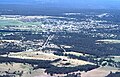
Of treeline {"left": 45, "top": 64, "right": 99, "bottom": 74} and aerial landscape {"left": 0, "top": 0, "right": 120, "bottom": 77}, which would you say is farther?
aerial landscape {"left": 0, "top": 0, "right": 120, "bottom": 77}

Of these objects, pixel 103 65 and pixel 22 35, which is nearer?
pixel 103 65

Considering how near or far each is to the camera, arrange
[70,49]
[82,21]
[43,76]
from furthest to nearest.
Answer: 1. [82,21]
2. [70,49]
3. [43,76]

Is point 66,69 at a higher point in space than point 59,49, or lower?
higher

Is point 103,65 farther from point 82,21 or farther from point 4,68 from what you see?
point 82,21

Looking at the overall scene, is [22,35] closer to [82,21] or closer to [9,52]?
[9,52]

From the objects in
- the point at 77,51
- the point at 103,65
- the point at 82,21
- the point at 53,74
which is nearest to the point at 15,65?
the point at 53,74

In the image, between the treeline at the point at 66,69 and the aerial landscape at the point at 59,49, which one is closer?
the treeline at the point at 66,69

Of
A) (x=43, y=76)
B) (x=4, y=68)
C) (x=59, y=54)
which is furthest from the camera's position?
(x=59, y=54)

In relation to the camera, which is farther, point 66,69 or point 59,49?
point 59,49

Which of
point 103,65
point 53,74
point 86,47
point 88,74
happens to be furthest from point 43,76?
point 86,47
